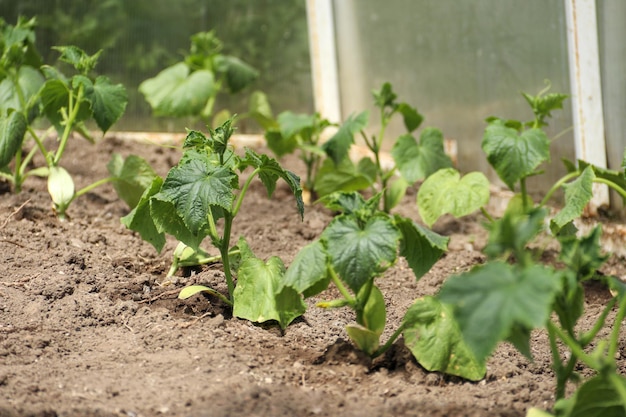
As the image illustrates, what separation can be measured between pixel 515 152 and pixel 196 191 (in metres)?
1.22

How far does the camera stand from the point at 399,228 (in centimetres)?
219

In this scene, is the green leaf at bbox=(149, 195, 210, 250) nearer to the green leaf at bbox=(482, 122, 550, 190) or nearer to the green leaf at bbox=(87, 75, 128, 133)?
the green leaf at bbox=(87, 75, 128, 133)

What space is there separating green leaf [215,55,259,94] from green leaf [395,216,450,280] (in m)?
2.58

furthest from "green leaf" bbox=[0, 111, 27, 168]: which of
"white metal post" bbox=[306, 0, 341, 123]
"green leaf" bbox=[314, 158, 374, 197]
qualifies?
"white metal post" bbox=[306, 0, 341, 123]

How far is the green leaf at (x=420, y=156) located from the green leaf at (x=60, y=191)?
1.30 m

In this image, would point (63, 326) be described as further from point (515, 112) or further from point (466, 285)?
Answer: point (515, 112)

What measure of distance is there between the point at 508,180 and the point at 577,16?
73 cm

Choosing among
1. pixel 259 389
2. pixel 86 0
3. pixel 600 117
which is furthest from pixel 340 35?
pixel 259 389

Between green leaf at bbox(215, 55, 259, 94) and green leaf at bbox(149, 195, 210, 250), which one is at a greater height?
green leaf at bbox(215, 55, 259, 94)

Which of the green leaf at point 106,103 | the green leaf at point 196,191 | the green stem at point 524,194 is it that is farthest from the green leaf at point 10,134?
the green stem at point 524,194

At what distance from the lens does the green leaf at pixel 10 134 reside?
3076 millimetres

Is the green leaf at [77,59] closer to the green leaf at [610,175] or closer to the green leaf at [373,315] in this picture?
the green leaf at [373,315]

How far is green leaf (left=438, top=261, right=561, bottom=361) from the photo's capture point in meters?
1.47

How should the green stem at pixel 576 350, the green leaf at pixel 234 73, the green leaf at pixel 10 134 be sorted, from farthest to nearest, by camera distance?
the green leaf at pixel 234 73 → the green leaf at pixel 10 134 → the green stem at pixel 576 350
